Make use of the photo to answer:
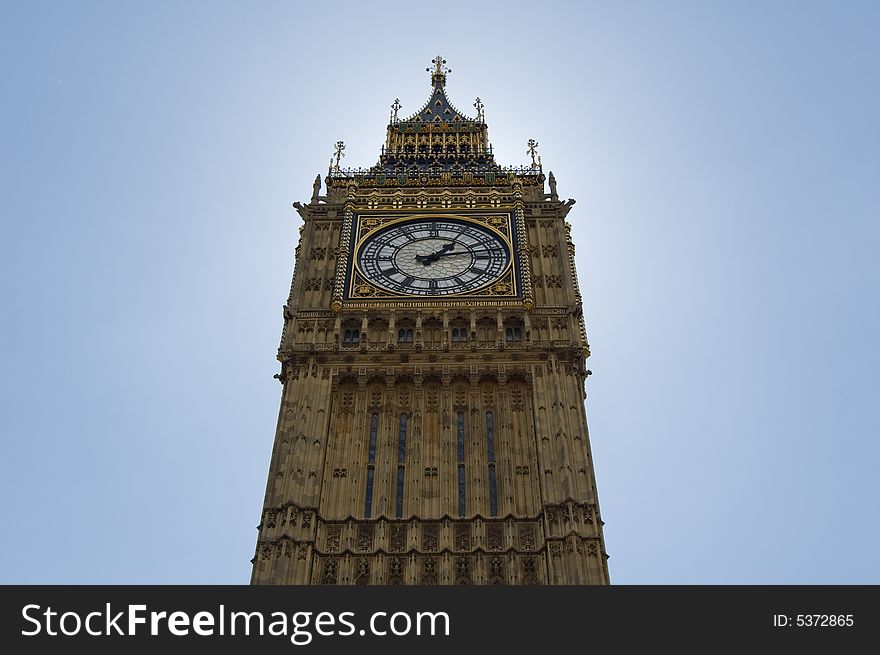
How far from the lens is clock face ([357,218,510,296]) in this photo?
44.5m

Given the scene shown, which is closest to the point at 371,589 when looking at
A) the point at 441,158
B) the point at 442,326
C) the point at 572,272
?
the point at 442,326

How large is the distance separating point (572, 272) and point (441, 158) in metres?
14.0

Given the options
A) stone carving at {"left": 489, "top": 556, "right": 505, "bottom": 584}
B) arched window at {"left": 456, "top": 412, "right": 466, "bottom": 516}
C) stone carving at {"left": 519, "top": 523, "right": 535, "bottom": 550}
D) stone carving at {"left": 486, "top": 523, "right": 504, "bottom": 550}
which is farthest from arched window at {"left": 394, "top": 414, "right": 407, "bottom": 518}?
stone carving at {"left": 519, "top": 523, "right": 535, "bottom": 550}

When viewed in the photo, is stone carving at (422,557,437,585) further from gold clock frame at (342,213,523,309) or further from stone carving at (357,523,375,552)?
gold clock frame at (342,213,523,309)

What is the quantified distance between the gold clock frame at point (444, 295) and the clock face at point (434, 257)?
0.63ft

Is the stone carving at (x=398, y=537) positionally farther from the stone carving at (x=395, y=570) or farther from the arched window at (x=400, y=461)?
the arched window at (x=400, y=461)

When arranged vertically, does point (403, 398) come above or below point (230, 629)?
above

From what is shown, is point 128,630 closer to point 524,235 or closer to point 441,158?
point 524,235

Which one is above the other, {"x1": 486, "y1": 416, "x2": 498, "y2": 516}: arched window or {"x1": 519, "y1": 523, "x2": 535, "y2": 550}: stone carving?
{"x1": 486, "y1": 416, "x2": 498, "y2": 516}: arched window

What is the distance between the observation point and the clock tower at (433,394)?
3422 cm

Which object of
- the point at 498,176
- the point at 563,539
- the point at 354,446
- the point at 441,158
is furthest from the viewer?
the point at 441,158

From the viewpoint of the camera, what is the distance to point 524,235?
46.8 metres

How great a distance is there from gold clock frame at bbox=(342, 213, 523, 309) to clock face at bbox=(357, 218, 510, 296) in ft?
0.63

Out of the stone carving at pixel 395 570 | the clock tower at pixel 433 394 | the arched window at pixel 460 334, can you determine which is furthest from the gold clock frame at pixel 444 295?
the stone carving at pixel 395 570
